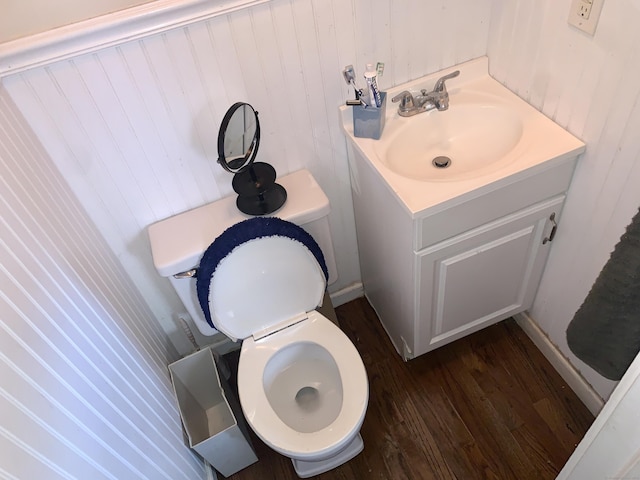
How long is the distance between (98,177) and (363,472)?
3.87 ft

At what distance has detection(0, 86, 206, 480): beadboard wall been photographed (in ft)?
2.27

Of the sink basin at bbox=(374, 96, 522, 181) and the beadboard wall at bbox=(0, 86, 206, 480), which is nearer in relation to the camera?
the beadboard wall at bbox=(0, 86, 206, 480)

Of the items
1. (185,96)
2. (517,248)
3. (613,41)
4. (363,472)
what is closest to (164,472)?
(363,472)

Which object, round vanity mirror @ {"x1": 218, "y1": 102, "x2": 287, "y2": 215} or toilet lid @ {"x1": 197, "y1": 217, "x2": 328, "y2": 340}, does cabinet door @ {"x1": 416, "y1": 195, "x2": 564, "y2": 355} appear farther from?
round vanity mirror @ {"x1": 218, "y1": 102, "x2": 287, "y2": 215}

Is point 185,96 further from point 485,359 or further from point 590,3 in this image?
point 485,359

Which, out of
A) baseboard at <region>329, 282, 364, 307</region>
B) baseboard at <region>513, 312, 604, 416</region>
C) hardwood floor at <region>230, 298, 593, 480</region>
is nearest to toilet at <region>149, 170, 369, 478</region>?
hardwood floor at <region>230, 298, 593, 480</region>

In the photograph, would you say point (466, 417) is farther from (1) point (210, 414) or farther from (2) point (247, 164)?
(2) point (247, 164)

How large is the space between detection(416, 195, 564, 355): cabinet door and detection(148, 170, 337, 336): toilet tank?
316mm

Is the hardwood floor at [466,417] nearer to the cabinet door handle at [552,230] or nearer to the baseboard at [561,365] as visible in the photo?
the baseboard at [561,365]

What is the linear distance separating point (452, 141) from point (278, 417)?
3.06 ft

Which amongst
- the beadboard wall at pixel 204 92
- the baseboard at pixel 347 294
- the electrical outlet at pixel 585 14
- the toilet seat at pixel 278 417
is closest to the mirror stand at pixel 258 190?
the beadboard wall at pixel 204 92

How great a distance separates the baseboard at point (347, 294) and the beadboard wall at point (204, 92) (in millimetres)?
584

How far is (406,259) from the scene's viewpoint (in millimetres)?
1342

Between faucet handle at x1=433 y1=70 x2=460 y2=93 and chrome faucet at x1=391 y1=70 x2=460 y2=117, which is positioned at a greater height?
faucet handle at x1=433 y1=70 x2=460 y2=93
